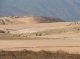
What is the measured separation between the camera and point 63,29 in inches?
314

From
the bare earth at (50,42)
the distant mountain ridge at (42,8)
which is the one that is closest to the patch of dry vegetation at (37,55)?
the bare earth at (50,42)

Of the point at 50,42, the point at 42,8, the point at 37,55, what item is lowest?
the point at 37,55

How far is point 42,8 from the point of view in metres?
16.1

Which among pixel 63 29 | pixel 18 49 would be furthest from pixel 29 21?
pixel 18 49

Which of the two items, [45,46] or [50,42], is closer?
[45,46]

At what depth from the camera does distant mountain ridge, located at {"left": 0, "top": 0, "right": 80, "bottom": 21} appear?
50.8ft

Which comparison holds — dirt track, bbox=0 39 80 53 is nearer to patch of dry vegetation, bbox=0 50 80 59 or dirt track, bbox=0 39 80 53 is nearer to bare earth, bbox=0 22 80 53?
bare earth, bbox=0 22 80 53

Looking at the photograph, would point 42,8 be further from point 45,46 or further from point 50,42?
point 45,46

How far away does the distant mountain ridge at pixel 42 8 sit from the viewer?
50.8 feet

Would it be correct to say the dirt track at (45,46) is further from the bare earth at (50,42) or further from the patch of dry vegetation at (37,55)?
the patch of dry vegetation at (37,55)

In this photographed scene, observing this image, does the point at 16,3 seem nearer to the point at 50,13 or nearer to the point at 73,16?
the point at 50,13

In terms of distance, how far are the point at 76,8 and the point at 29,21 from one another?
3874 mm

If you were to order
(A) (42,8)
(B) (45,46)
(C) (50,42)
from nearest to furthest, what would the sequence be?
(B) (45,46)
(C) (50,42)
(A) (42,8)

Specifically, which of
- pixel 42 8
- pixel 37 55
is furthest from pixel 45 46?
pixel 42 8
